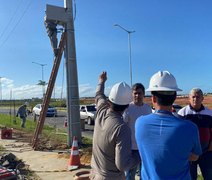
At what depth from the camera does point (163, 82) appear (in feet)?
9.67

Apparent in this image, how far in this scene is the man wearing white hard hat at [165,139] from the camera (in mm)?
2775

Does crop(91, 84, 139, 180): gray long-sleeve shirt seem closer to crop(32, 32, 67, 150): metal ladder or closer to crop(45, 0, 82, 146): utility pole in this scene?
crop(45, 0, 82, 146): utility pole

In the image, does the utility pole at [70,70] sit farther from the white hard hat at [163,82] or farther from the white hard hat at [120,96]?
the white hard hat at [163,82]

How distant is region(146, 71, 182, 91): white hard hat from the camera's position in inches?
114

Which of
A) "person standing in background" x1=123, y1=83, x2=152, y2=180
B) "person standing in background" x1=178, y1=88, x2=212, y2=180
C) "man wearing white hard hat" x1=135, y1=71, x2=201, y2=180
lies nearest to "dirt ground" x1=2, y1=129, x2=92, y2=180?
"person standing in background" x1=123, y1=83, x2=152, y2=180

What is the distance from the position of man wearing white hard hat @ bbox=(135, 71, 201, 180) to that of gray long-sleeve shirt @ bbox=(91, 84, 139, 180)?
189 mm

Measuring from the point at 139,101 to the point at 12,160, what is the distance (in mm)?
4898

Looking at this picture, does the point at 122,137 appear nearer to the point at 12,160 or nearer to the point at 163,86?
the point at 163,86

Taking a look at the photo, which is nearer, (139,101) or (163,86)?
(163,86)

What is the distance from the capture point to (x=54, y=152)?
11906mm

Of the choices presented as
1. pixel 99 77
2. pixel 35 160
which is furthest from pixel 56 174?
pixel 99 77

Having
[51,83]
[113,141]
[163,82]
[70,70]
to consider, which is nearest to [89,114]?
[51,83]

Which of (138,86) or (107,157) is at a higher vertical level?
(138,86)

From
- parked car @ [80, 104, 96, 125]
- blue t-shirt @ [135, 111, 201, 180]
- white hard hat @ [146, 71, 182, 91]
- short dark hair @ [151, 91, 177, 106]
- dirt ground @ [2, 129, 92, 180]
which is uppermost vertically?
white hard hat @ [146, 71, 182, 91]
